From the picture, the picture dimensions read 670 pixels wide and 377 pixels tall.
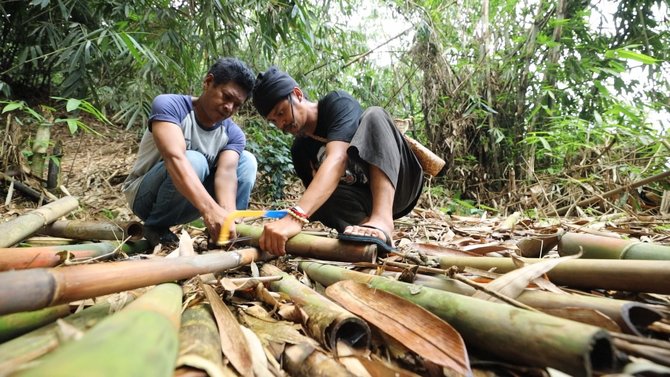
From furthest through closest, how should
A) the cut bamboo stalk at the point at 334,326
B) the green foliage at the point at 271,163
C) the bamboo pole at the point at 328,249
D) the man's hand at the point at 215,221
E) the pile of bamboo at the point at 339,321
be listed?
the green foliage at the point at 271,163, the man's hand at the point at 215,221, the bamboo pole at the point at 328,249, the cut bamboo stalk at the point at 334,326, the pile of bamboo at the point at 339,321

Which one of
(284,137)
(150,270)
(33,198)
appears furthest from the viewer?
(284,137)

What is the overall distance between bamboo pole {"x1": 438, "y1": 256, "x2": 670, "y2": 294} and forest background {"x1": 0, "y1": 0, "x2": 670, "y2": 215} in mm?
2786

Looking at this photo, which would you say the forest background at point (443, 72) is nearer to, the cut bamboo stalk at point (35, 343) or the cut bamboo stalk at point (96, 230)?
the cut bamboo stalk at point (96, 230)

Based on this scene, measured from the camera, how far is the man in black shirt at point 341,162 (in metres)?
1.85

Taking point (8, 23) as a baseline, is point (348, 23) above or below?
above

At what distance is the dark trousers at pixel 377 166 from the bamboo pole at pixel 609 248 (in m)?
0.89

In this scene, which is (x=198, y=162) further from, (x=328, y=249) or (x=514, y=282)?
(x=514, y=282)

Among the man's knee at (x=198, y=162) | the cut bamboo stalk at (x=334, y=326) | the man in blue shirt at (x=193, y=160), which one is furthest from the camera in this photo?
Result: the man's knee at (x=198, y=162)

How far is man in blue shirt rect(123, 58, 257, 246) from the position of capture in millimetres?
2109

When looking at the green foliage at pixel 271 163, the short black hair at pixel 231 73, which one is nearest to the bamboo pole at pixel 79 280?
the short black hair at pixel 231 73

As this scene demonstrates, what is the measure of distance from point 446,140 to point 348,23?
99.0 inches

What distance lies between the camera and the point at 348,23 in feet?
20.5

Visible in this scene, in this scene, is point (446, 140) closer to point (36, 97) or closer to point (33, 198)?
point (33, 198)

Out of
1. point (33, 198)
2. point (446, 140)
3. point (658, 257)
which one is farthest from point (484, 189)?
point (33, 198)
